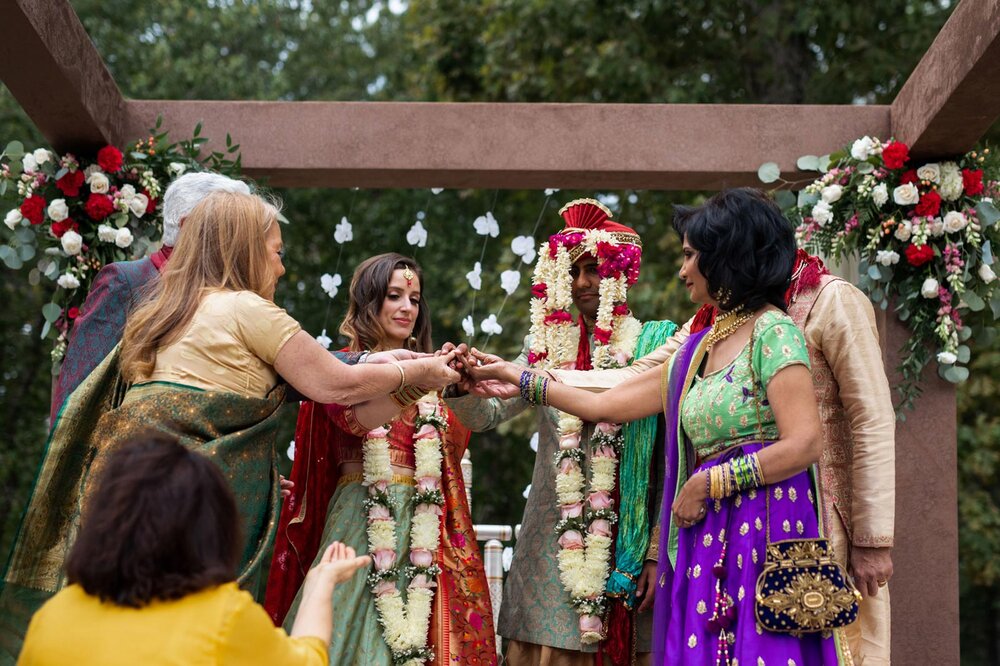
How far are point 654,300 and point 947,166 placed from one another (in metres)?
5.64

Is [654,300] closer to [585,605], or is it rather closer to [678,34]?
[678,34]

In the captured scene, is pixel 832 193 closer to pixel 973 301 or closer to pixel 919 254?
pixel 919 254

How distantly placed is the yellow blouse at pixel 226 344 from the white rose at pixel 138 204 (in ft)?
6.92

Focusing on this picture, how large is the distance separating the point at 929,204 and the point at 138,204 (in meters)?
3.69

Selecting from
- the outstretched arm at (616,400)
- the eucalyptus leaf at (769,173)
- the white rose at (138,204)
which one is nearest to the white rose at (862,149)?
the eucalyptus leaf at (769,173)

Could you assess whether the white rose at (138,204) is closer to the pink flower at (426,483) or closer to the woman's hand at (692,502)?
the pink flower at (426,483)

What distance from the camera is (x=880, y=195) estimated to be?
5754mm

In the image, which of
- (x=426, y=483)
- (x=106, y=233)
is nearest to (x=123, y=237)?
(x=106, y=233)

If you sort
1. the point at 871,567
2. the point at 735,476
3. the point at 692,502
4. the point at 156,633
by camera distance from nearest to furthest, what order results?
the point at 156,633 < the point at 735,476 < the point at 692,502 < the point at 871,567

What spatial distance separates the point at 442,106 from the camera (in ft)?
20.3

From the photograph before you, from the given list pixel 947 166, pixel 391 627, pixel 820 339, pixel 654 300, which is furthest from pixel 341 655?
pixel 654 300

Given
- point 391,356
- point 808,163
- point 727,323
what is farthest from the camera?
point 808,163

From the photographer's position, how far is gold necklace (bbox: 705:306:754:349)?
4082 mm

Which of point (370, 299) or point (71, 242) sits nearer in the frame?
point (370, 299)
